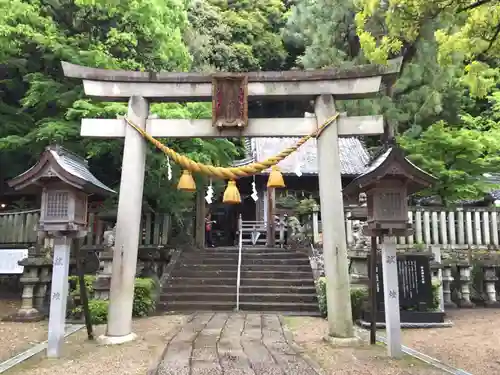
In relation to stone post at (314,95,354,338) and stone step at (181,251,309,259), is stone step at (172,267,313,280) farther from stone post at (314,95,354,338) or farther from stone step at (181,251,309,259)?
→ stone post at (314,95,354,338)

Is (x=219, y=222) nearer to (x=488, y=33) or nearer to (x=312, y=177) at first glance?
(x=312, y=177)

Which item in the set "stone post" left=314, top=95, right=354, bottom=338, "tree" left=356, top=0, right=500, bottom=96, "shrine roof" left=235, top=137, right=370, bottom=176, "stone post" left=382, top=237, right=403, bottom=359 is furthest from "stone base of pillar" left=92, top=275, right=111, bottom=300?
"shrine roof" left=235, top=137, right=370, bottom=176

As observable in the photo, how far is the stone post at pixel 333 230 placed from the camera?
712cm

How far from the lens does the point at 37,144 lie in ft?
39.5

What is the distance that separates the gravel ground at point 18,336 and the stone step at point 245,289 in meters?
3.53

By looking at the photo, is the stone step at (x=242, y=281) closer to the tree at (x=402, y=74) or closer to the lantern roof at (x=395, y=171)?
the lantern roof at (x=395, y=171)

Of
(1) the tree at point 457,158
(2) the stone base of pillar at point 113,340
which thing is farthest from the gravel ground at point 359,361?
(1) the tree at point 457,158

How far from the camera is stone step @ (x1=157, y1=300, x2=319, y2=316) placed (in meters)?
10.8

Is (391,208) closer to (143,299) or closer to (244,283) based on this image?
(143,299)

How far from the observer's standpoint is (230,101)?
303 inches

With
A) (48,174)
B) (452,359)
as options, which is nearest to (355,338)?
(452,359)

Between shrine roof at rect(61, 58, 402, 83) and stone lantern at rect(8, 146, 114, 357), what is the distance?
1.79m

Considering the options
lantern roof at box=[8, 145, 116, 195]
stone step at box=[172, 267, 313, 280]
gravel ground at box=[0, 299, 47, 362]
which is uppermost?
lantern roof at box=[8, 145, 116, 195]

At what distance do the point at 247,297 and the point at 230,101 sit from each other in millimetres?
5814
